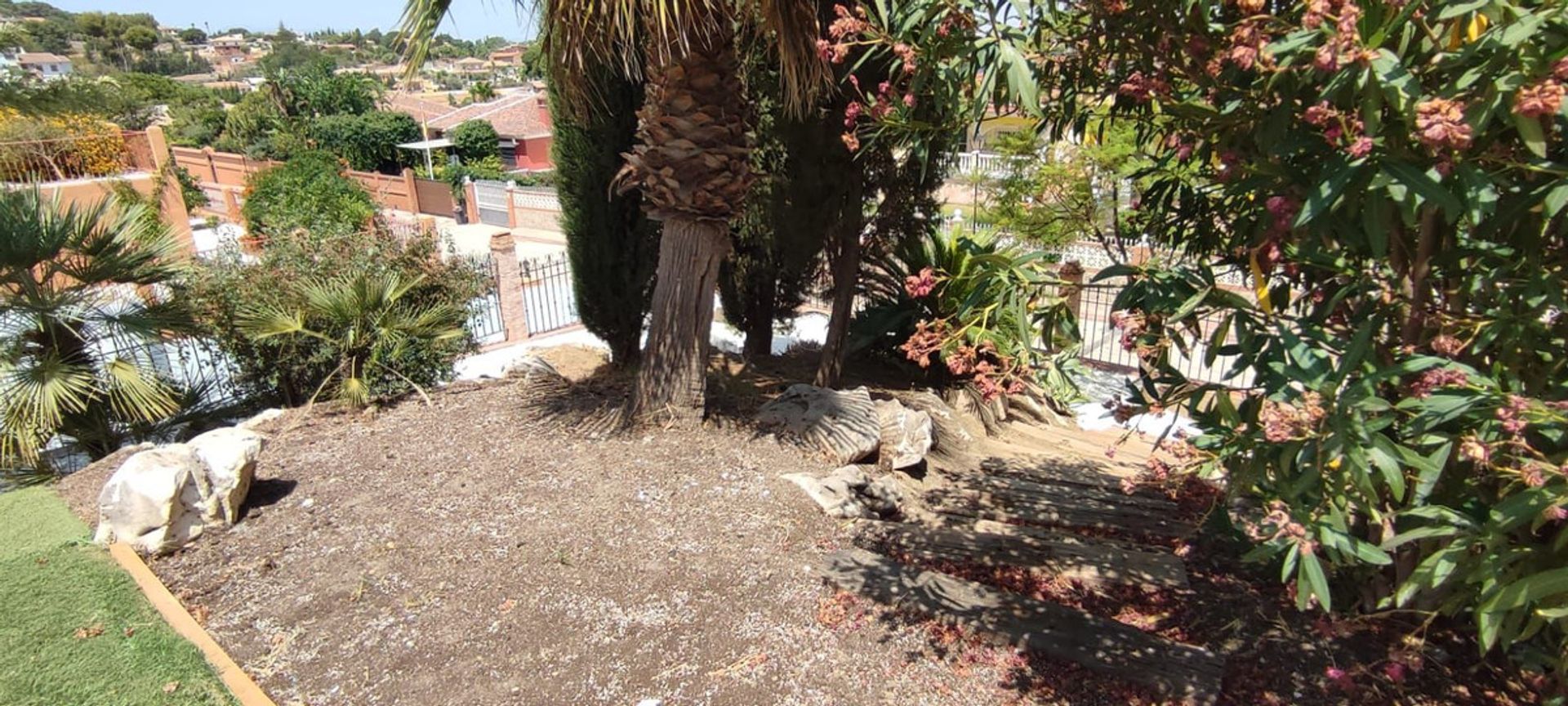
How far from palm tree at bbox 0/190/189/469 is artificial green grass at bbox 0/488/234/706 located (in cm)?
153

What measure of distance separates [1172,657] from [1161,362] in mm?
1266

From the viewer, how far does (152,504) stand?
162 inches

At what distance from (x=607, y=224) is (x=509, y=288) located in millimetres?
3892

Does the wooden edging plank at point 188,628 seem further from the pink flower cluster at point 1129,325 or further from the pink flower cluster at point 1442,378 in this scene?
the pink flower cluster at point 1442,378

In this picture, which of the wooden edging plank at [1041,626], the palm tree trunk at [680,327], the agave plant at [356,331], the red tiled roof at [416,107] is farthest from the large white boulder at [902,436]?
the red tiled roof at [416,107]

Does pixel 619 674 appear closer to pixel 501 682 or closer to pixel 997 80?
pixel 501 682

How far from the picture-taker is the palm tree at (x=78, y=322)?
5.50 meters

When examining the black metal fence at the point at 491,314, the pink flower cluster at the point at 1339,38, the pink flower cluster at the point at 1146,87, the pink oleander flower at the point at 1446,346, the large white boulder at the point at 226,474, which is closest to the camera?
the pink flower cluster at the point at 1339,38

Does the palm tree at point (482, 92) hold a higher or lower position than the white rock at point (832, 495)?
higher

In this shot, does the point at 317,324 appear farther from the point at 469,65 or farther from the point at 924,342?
the point at 469,65

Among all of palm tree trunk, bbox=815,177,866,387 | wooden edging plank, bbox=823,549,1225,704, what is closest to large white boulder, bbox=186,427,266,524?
wooden edging plank, bbox=823,549,1225,704

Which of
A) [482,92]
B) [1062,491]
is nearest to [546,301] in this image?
[1062,491]

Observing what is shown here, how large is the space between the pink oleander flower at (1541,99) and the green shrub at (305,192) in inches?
611

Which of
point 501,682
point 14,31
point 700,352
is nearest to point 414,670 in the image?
point 501,682
